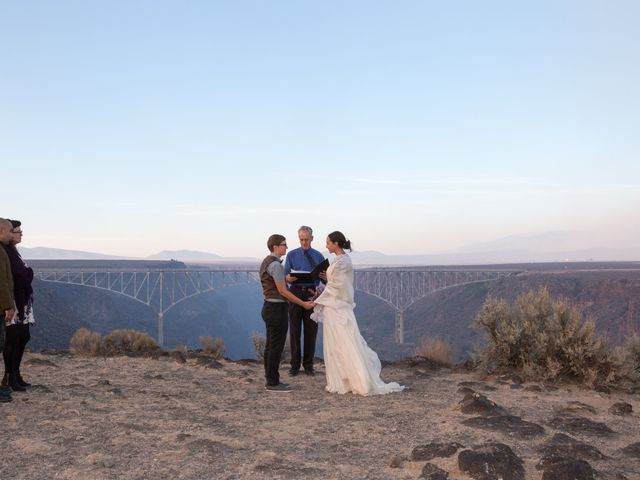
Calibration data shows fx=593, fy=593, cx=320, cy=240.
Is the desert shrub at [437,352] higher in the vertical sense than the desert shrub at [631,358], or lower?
lower

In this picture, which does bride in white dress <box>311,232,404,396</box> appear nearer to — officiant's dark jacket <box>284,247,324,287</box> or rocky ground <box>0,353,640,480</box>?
rocky ground <box>0,353,640,480</box>

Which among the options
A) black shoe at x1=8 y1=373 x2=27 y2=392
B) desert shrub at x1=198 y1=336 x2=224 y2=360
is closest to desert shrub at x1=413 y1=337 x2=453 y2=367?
desert shrub at x1=198 y1=336 x2=224 y2=360

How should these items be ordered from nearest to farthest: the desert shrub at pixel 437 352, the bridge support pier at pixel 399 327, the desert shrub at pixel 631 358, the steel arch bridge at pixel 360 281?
1. the desert shrub at pixel 631 358
2. the desert shrub at pixel 437 352
3. the steel arch bridge at pixel 360 281
4. the bridge support pier at pixel 399 327

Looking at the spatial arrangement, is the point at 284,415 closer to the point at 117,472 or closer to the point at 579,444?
the point at 117,472

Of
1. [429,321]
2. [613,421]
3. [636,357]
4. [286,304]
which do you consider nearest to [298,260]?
[286,304]

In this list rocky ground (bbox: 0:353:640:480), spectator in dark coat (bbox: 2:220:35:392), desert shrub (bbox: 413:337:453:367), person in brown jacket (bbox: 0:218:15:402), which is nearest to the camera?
rocky ground (bbox: 0:353:640:480)

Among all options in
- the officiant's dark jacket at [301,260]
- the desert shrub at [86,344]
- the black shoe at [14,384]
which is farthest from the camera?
the desert shrub at [86,344]

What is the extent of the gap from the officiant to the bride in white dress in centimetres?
93

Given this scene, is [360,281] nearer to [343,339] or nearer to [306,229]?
[306,229]

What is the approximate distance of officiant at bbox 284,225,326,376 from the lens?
7.70 m

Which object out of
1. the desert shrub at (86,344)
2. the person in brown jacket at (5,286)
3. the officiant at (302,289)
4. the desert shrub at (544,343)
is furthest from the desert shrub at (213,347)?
the person in brown jacket at (5,286)

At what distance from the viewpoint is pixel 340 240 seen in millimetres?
6613

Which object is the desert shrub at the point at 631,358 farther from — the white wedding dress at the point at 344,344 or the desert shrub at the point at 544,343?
the white wedding dress at the point at 344,344

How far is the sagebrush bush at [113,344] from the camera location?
1064 centimetres
